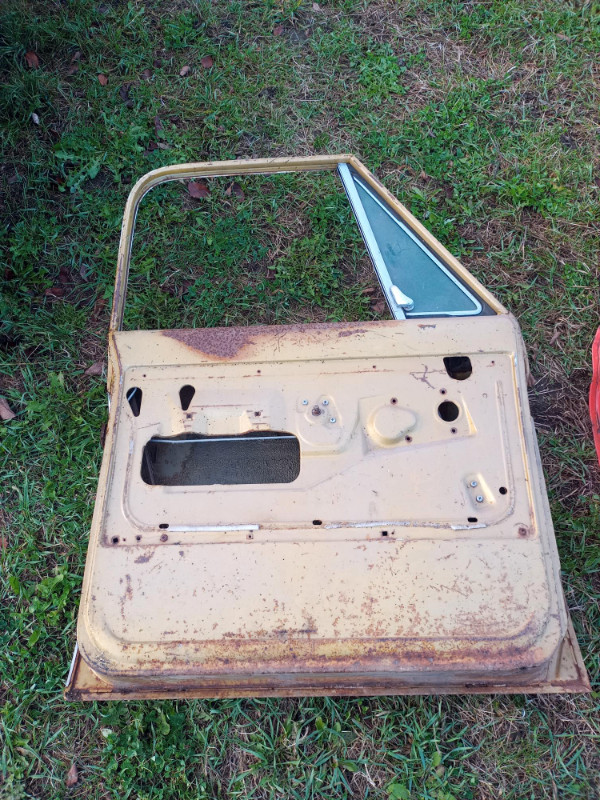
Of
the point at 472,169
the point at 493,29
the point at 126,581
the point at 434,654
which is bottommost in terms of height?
the point at 434,654

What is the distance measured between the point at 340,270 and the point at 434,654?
1.95 metres

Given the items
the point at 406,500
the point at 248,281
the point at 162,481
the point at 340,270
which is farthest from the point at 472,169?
the point at 162,481

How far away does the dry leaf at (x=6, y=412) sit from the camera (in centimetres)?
282

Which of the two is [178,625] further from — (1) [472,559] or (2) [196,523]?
(1) [472,559]

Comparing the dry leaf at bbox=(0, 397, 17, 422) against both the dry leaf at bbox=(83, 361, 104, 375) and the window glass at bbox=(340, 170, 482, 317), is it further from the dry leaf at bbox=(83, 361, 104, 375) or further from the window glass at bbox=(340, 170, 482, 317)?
the window glass at bbox=(340, 170, 482, 317)

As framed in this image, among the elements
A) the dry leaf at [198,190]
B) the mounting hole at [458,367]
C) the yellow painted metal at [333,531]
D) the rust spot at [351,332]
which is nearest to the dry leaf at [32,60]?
the dry leaf at [198,190]

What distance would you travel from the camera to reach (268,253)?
3.10 meters

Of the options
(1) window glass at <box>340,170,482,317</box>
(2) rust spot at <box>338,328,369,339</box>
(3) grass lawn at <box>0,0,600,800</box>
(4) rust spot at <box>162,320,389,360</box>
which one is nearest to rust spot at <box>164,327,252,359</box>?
(4) rust spot at <box>162,320,389,360</box>

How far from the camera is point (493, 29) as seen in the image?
11.4ft

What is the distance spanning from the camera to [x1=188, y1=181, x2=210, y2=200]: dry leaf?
3191 mm

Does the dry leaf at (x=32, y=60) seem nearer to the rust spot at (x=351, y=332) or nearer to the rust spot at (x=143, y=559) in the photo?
the rust spot at (x=351, y=332)

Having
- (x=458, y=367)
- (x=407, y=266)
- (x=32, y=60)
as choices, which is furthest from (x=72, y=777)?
(x=32, y=60)

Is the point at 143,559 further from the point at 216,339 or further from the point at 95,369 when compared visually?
the point at 95,369

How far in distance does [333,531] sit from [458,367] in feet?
2.40
